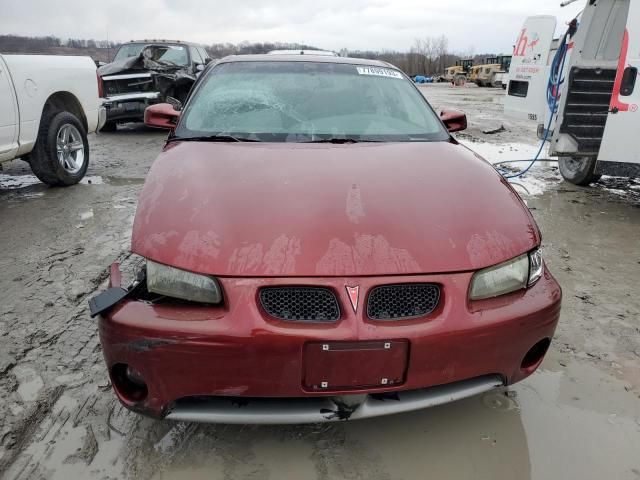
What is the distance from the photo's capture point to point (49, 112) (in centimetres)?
540

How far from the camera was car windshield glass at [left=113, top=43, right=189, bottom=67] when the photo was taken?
10.2 m

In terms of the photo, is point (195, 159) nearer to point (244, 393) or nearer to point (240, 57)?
point (244, 393)

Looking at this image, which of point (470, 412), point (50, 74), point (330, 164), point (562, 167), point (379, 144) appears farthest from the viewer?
point (562, 167)

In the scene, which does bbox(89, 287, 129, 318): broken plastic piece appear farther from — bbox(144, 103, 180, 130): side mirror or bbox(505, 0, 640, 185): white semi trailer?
bbox(505, 0, 640, 185): white semi trailer

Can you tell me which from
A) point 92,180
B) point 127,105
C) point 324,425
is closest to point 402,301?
point 324,425

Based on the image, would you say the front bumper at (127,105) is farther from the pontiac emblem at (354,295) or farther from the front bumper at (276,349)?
the pontiac emblem at (354,295)

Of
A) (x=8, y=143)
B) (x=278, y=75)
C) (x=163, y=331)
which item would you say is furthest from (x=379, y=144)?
(x=8, y=143)

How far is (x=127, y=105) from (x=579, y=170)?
7552mm

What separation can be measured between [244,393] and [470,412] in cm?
103

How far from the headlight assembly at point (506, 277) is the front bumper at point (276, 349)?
38mm

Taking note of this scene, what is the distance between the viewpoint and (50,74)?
5320 mm

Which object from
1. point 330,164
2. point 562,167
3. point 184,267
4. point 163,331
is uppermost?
point 330,164

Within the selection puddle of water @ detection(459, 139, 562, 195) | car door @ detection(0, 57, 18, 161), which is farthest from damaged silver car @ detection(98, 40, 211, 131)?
puddle of water @ detection(459, 139, 562, 195)

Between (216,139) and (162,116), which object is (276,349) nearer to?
(216,139)
